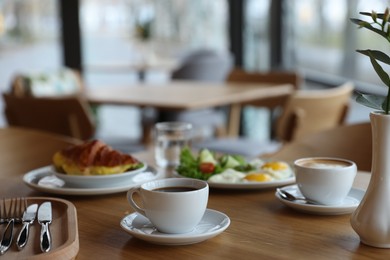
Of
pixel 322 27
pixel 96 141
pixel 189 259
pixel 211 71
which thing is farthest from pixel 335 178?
pixel 211 71

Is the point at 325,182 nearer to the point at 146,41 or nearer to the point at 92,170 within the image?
the point at 92,170

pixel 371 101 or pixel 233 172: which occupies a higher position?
pixel 371 101

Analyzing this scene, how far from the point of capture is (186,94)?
402 centimetres

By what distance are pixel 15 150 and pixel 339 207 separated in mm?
1234

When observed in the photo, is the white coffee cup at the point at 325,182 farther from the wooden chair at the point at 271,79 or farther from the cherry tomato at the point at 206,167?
the wooden chair at the point at 271,79

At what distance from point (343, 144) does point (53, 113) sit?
1.88 meters

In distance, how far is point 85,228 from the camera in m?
1.15

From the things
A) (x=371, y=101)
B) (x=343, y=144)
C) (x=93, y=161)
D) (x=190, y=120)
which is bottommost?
(x=190, y=120)

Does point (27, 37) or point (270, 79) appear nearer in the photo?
point (270, 79)

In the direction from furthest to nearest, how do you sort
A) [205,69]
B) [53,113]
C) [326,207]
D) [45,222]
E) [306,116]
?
[205,69]
[53,113]
[306,116]
[326,207]
[45,222]

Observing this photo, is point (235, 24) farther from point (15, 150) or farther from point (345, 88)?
point (15, 150)

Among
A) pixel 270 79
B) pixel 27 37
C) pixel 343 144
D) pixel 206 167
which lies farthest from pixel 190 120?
pixel 206 167

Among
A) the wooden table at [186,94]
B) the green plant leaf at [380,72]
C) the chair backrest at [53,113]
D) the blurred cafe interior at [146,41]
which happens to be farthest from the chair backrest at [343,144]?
the blurred cafe interior at [146,41]

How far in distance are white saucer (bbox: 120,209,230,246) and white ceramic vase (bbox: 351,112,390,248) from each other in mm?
219
